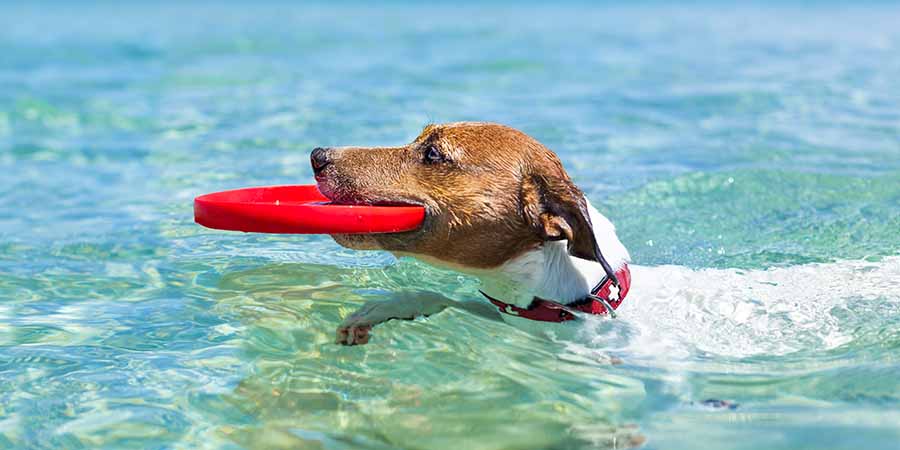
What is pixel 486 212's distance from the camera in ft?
16.6

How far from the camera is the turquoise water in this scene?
4504mm

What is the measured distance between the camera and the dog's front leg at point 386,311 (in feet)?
17.3

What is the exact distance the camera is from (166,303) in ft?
20.1

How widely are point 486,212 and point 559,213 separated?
36 cm

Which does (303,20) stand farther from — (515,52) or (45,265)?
(45,265)

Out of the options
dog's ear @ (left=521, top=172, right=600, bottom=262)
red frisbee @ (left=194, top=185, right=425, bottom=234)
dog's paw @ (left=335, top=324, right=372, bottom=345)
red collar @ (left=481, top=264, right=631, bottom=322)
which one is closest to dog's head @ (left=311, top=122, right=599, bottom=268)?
dog's ear @ (left=521, top=172, right=600, bottom=262)

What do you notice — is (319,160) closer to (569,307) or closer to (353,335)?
(353,335)

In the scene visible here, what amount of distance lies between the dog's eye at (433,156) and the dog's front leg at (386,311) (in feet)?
2.57

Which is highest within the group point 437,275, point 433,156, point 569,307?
point 433,156

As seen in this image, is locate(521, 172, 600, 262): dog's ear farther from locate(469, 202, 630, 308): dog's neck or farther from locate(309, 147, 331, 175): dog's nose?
locate(309, 147, 331, 175): dog's nose

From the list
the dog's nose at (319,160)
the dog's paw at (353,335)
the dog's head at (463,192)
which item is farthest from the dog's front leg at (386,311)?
the dog's nose at (319,160)

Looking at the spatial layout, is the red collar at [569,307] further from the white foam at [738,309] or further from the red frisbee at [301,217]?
the red frisbee at [301,217]

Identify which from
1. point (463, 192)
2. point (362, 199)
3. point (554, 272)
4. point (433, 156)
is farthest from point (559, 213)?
point (362, 199)

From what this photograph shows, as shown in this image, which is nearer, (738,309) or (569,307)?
(569,307)
